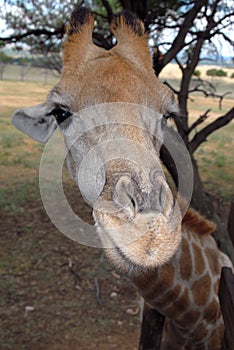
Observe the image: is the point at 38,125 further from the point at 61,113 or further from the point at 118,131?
the point at 118,131

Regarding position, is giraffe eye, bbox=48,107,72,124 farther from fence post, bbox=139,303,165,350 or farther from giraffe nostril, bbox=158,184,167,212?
fence post, bbox=139,303,165,350

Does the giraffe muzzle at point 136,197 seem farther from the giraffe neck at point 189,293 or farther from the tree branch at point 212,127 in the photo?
the tree branch at point 212,127

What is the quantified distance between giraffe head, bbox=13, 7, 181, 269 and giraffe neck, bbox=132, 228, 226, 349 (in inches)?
25.2

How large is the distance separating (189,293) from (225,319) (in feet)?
2.43

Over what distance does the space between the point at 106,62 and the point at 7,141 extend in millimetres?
12863

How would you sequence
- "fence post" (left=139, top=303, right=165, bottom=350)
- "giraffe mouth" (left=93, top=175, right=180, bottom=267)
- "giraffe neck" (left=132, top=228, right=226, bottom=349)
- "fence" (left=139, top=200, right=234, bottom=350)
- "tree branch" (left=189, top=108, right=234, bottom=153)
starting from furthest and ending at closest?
"tree branch" (left=189, top=108, right=234, bottom=153), "fence post" (left=139, top=303, right=165, bottom=350), "giraffe neck" (left=132, top=228, right=226, bottom=349), "fence" (left=139, top=200, right=234, bottom=350), "giraffe mouth" (left=93, top=175, right=180, bottom=267)

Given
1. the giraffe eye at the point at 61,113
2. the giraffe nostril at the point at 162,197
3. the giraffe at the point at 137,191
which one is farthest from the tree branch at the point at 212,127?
the giraffe nostril at the point at 162,197

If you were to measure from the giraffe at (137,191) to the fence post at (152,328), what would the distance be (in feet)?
0.33

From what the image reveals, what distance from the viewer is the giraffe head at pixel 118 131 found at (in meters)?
1.58

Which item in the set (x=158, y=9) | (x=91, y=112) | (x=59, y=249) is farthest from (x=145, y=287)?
(x=158, y=9)

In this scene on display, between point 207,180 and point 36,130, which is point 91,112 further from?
point 207,180

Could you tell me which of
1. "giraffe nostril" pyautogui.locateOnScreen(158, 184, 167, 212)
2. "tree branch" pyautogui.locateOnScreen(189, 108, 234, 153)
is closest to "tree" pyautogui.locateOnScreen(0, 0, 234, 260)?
"tree branch" pyautogui.locateOnScreen(189, 108, 234, 153)

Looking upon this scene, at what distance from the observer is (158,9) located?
618 centimetres

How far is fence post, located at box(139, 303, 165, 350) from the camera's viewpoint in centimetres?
281
